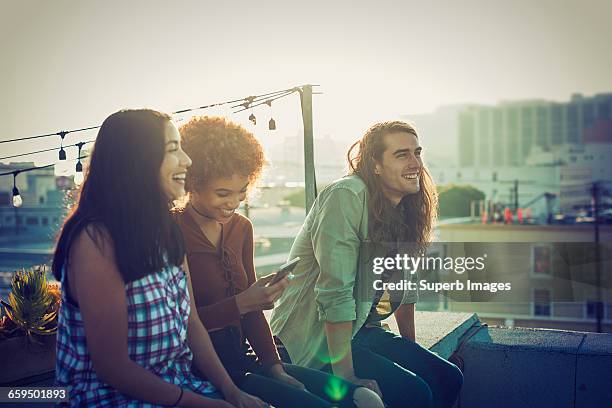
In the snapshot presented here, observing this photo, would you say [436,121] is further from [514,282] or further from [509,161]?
[514,282]

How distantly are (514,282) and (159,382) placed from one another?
43600 millimetres

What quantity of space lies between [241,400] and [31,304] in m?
1.73

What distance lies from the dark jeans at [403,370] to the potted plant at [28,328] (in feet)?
4.71

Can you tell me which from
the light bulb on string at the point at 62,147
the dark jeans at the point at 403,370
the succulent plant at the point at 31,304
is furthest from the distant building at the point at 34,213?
the dark jeans at the point at 403,370

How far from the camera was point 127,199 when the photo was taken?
1632mm

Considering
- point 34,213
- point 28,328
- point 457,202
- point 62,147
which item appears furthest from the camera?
point 457,202

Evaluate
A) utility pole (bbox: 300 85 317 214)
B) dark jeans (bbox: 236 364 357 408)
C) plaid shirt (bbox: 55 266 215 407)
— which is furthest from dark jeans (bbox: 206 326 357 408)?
utility pole (bbox: 300 85 317 214)

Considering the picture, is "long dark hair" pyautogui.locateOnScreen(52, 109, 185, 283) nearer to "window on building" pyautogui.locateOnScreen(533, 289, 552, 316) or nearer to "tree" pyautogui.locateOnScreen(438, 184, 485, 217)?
"window on building" pyautogui.locateOnScreen(533, 289, 552, 316)

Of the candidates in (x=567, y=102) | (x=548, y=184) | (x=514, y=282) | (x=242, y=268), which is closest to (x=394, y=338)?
(x=242, y=268)

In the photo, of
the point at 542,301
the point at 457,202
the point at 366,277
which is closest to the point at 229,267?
the point at 366,277

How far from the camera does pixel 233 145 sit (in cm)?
210

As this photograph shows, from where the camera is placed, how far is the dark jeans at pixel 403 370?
7.50 feet

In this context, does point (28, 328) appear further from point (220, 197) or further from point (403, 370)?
point (403, 370)

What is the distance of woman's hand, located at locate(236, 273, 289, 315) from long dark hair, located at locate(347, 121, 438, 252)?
2.01 ft
